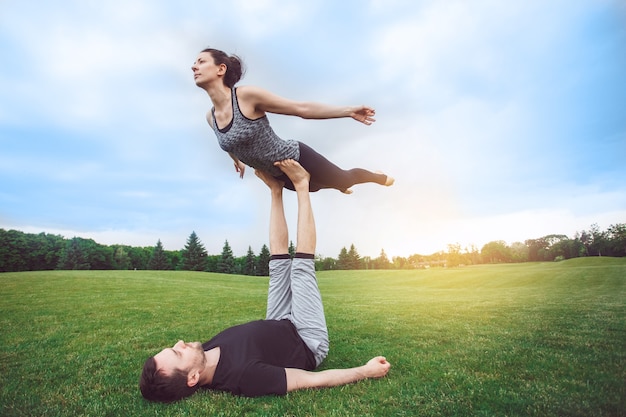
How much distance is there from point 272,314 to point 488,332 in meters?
2.92

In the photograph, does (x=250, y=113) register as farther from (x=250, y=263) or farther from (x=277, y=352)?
(x=250, y=263)

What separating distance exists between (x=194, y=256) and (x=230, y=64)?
59.6 meters

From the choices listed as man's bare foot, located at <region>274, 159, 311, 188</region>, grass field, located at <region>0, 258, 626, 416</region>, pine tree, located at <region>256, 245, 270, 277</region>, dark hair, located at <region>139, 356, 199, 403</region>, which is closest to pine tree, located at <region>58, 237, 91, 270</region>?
pine tree, located at <region>256, 245, 270, 277</region>

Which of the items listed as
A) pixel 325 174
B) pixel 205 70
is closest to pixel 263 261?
pixel 325 174

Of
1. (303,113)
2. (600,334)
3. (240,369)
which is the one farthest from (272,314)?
(600,334)

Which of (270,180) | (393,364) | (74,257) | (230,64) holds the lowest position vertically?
(393,364)

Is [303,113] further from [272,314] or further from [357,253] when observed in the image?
[357,253]

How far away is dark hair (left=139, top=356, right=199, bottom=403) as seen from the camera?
2.52 metres

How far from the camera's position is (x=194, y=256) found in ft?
195

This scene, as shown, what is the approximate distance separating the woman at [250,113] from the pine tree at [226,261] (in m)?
56.9

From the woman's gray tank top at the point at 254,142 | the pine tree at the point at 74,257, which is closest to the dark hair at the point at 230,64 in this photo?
the woman's gray tank top at the point at 254,142

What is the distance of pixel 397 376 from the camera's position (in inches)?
116

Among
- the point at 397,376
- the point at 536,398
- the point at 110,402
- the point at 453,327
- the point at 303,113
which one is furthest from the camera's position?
the point at 453,327

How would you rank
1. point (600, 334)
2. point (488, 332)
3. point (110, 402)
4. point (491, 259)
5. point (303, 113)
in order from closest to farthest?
1. point (110, 402)
2. point (303, 113)
3. point (600, 334)
4. point (488, 332)
5. point (491, 259)
